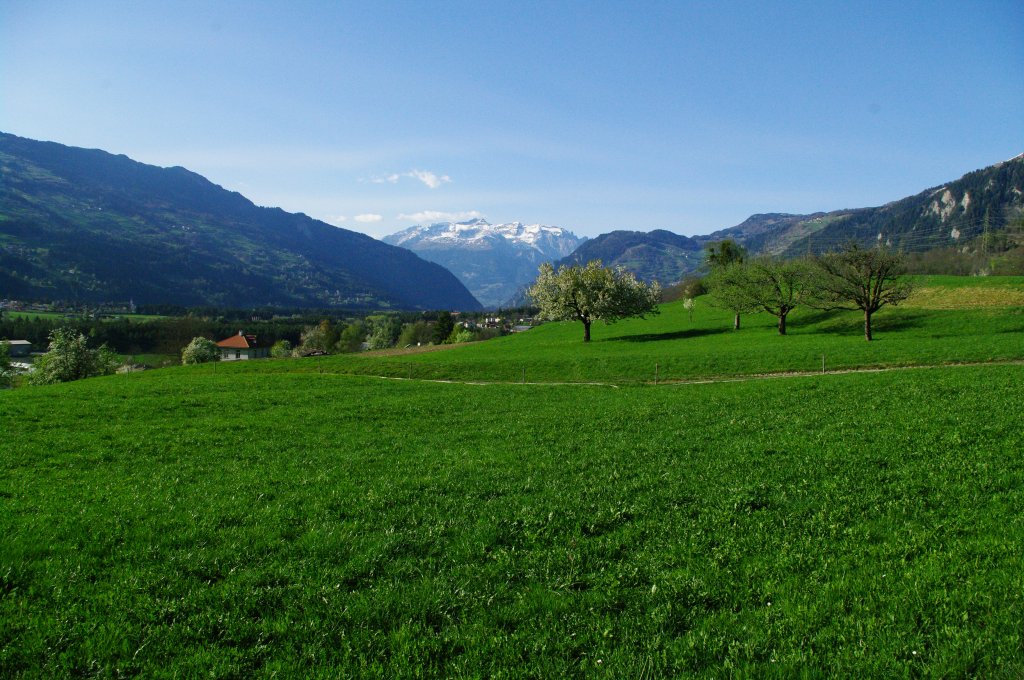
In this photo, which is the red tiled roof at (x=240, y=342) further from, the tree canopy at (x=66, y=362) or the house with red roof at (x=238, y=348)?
the tree canopy at (x=66, y=362)

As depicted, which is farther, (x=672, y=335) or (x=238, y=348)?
(x=238, y=348)

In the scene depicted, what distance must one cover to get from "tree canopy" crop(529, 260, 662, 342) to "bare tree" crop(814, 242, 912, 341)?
92.0ft

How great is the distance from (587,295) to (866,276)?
3644 centimetres

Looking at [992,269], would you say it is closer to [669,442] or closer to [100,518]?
[669,442]

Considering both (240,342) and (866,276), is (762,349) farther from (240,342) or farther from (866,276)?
(240,342)

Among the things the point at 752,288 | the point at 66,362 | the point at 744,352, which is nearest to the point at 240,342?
the point at 66,362

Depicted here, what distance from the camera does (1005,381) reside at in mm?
24594

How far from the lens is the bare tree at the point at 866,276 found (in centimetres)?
6125

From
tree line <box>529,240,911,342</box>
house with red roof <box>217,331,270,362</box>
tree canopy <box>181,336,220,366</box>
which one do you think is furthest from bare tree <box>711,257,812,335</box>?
house with red roof <box>217,331,270,362</box>

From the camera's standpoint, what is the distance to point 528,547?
9922 millimetres

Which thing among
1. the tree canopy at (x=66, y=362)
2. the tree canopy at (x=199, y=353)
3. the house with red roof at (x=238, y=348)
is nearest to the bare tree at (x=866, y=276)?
the tree canopy at (x=66, y=362)

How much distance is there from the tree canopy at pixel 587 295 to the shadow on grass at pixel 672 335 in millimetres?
3621

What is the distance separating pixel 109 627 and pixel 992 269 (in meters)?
154

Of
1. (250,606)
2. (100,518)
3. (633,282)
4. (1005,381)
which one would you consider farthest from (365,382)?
(633,282)
